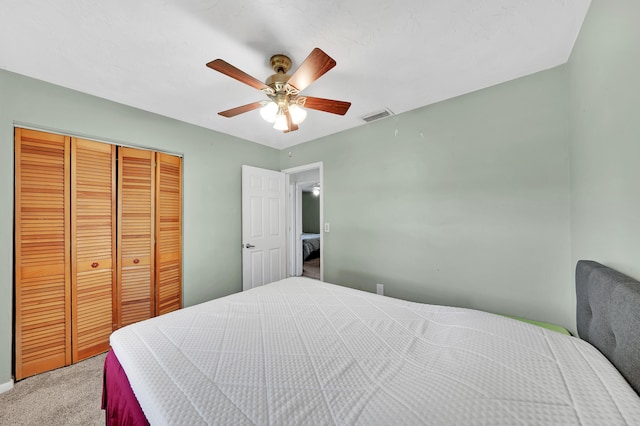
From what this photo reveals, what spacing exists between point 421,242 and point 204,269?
2.49m

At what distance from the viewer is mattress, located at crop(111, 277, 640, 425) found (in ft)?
2.34

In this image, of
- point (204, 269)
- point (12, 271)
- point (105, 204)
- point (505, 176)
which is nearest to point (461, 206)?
point (505, 176)

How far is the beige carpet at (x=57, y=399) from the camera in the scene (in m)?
1.47

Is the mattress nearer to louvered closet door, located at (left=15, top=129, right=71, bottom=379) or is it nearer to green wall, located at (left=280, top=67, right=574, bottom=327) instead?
green wall, located at (left=280, top=67, right=574, bottom=327)

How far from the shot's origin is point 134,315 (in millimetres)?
2297

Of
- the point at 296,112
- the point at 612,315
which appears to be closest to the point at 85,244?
the point at 296,112

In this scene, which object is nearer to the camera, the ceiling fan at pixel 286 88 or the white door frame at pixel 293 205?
the ceiling fan at pixel 286 88

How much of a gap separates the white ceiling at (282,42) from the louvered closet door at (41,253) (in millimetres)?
614

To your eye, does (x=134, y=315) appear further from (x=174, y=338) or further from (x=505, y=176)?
(x=505, y=176)

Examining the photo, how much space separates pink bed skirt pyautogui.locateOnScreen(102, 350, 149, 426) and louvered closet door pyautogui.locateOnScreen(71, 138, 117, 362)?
3.79 feet

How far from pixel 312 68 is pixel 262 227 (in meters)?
2.38

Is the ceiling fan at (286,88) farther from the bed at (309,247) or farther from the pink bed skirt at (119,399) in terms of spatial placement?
the bed at (309,247)

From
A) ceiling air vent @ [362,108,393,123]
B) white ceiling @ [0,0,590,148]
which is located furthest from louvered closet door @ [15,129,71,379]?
ceiling air vent @ [362,108,393,123]

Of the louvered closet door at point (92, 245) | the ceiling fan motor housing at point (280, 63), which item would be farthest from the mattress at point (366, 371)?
the ceiling fan motor housing at point (280, 63)
